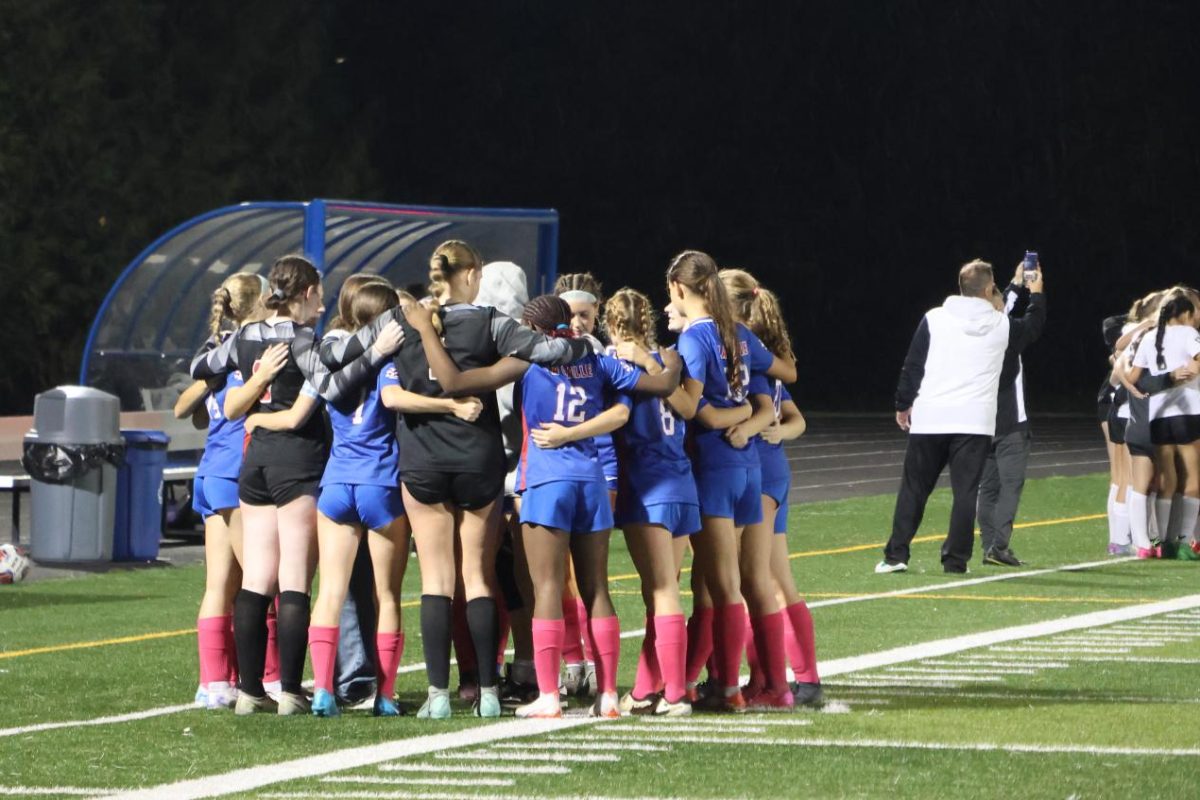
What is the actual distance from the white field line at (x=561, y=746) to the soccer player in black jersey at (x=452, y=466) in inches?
26.3

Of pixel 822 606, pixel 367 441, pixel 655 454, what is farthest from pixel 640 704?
pixel 822 606

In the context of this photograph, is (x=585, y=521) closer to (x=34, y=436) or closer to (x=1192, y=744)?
(x=1192, y=744)

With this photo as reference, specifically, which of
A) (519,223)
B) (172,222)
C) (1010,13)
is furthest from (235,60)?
(519,223)

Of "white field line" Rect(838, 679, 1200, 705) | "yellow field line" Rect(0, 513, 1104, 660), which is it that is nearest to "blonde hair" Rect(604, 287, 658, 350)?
"white field line" Rect(838, 679, 1200, 705)

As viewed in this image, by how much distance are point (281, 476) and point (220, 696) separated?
A: 997mm

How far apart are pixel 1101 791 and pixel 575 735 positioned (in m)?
2.02

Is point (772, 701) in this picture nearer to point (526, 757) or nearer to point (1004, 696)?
point (1004, 696)

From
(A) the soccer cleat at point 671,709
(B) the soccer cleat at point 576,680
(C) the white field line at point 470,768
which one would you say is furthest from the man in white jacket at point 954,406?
(C) the white field line at point 470,768

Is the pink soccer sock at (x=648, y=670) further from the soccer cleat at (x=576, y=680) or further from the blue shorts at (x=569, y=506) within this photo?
the soccer cleat at (x=576, y=680)

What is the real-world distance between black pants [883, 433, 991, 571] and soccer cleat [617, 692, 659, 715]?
21.0ft

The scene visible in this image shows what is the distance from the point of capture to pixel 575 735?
8.08 m

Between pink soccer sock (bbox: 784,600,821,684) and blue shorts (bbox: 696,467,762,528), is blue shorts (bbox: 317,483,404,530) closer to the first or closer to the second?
blue shorts (bbox: 696,467,762,528)

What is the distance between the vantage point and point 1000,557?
621 inches

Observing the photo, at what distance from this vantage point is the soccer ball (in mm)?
14922
